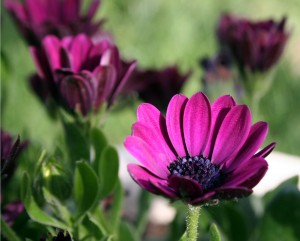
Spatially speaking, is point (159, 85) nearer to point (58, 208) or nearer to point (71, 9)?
point (71, 9)

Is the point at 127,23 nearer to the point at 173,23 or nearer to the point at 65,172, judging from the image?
the point at 173,23

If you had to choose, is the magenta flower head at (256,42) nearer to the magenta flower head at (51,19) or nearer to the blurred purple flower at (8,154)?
the magenta flower head at (51,19)

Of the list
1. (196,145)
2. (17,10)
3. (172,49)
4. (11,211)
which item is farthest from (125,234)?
(172,49)

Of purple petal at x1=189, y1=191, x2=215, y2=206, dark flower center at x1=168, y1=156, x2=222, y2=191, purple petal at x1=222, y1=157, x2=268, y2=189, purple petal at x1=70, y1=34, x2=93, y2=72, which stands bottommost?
dark flower center at x1=168, y1=156, x2=222, y2=191

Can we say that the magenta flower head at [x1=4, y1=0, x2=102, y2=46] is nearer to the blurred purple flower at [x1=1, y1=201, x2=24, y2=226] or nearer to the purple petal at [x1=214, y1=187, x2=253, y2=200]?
the blurred purple flower at [x1=1, y1=201, x2=24, y2=226]

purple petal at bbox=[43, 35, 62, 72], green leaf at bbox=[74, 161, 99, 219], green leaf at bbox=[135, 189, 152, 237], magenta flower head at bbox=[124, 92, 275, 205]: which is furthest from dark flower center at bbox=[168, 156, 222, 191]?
Result: green leaf at bbox=[135, 189, 152, 237]

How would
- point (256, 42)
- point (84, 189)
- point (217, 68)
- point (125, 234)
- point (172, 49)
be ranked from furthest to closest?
point (172, 49) → point (217, 68) → point (256, 42) → point (125, 234) → point (84, 189)

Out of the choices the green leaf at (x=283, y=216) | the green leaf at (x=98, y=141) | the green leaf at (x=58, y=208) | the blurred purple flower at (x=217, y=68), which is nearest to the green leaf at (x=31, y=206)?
the green leaf at (x=58, y=208)
